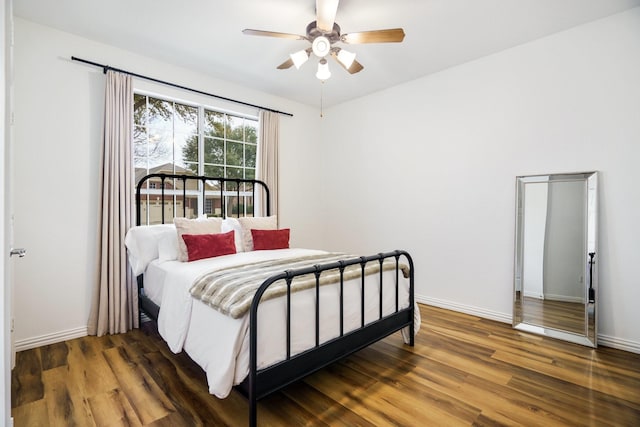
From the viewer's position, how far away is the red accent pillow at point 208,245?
276 cm

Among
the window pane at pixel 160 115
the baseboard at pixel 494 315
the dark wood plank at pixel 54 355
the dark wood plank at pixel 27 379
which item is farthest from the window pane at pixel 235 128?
the baseboard at pixel 494 315

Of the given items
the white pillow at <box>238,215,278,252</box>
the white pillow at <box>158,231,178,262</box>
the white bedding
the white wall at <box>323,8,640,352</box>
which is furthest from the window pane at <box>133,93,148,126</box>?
the white wall at <box>323,8,640,352</box>

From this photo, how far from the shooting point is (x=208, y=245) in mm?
2855

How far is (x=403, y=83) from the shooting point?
13.0 feet

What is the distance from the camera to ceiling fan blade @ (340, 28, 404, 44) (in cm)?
222

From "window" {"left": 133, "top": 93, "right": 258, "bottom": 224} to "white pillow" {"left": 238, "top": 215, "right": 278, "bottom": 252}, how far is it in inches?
22.9

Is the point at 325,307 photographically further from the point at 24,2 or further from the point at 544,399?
the point at 24,2

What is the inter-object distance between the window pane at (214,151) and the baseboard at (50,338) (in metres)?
2.14

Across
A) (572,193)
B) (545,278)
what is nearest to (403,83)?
(572,193)

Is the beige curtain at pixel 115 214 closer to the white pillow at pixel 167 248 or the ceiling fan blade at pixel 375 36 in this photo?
the white pillow at pixel 167 248

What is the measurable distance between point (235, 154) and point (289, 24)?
6.19ft

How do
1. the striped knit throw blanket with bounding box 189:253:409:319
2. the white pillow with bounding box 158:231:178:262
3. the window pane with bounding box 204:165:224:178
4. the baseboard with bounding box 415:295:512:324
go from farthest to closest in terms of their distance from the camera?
the window pane with bounding box 204:165:224:178
the baseboard with bounding box 415:295:512:324
the white pillow with bounding box 158:231:178:262
the striped knit throw blanket with bounding box 189:253:409:319

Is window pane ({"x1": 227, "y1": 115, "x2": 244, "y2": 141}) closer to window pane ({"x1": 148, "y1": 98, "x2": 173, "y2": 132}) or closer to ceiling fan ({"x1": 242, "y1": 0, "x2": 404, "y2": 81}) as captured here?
window pane ({"x1": 148, "y1": 98, "x2": 173, "y2": 132})

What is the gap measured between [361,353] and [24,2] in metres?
3.79
